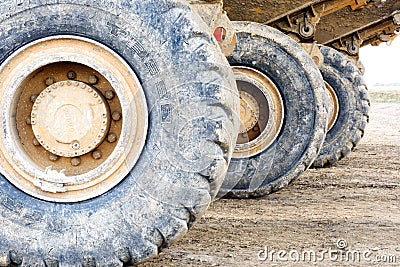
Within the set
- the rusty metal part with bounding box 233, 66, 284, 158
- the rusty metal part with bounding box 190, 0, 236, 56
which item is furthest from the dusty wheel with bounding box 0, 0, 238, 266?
the rusty metal part with bounding box 233, 66, 284, 158

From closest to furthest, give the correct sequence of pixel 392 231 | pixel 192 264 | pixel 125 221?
pixel 125 221, pixel 192 264, pixel 392 231

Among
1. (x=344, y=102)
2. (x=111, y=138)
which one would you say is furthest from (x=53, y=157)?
(x=344, y=102)

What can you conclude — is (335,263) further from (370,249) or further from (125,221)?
(125,221)

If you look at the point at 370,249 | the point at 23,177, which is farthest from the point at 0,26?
the point at 370,249

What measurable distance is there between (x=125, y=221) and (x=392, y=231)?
187cm

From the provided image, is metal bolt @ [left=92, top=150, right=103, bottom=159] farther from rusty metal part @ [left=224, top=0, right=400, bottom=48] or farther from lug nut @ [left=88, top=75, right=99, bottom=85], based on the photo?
rusty metal part @ [left=224, top=0, right=400, bottom=48]

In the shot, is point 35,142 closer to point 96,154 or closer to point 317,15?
point 96,154

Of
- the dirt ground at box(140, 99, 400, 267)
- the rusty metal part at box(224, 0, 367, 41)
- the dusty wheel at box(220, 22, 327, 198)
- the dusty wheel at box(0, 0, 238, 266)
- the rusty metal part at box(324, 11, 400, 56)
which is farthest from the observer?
the rusty metal part at box(324, 11, 400, 56)

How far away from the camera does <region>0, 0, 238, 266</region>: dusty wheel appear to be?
2.42m

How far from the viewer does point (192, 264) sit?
2879 millimetres

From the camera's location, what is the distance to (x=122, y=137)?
2.46m

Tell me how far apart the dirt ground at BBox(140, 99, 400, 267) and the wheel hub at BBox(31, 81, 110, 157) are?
2.01 feet

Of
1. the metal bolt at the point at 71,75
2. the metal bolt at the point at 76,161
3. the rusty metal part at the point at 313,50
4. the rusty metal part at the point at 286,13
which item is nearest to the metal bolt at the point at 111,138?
the metal bolt at the point at 76,161

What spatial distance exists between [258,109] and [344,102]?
8.42 ft
